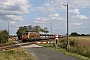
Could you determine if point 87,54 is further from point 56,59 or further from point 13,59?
point 13,59

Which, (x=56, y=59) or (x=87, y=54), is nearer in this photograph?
(x=56, y=59)

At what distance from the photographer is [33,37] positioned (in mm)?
65750

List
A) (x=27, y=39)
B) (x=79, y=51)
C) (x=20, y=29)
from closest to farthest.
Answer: (x=79, y=51), (x=27, y=39), (x=20, y=29)

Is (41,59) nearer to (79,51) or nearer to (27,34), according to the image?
(79,51)

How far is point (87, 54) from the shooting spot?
80.3 feet

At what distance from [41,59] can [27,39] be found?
147ft

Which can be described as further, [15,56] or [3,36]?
[3,36]

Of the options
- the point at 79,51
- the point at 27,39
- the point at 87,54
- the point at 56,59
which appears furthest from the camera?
the point at 27,39

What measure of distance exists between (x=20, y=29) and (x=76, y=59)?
87.7m

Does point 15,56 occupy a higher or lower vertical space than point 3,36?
lower

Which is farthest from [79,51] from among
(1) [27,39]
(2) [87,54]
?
(1) [27,39]

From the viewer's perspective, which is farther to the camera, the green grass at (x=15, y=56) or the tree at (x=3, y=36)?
the tree at (x=3, y=36)

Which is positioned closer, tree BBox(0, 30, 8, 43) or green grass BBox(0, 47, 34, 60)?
green grass BBox(0, 47, 34, 60)

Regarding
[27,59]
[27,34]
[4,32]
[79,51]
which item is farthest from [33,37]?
[27,59]
